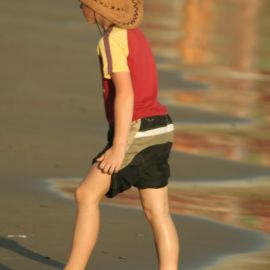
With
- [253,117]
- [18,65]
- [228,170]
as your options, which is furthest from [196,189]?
[18,65]

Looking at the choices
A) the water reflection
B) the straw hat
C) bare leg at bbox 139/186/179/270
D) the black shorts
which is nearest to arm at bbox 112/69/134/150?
the black shorts

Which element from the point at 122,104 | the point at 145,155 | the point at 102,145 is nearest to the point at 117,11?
the point at 122,104

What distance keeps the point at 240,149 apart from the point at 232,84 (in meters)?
4.69

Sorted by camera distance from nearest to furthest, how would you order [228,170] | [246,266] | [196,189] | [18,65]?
1. [246,266]
2. [196,189]
3. [228,170]
4. [18,65]

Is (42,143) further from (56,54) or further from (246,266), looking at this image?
(56,54)

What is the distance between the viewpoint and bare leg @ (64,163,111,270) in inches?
238

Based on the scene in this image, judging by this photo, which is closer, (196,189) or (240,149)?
(196,189)

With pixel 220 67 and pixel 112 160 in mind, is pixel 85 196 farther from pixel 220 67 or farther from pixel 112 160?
pixel 220 67

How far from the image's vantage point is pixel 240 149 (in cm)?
1082

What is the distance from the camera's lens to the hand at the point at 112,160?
5984mm

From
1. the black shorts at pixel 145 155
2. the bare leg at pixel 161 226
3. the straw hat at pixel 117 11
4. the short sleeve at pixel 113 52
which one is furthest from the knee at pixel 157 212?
the straw hat at pixel 117 11

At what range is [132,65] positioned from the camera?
6.05 metres

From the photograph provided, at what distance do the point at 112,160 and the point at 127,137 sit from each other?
15 cm

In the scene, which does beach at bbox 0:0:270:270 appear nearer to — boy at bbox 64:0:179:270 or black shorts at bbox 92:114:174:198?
boy at bbox 64:0:179:270
